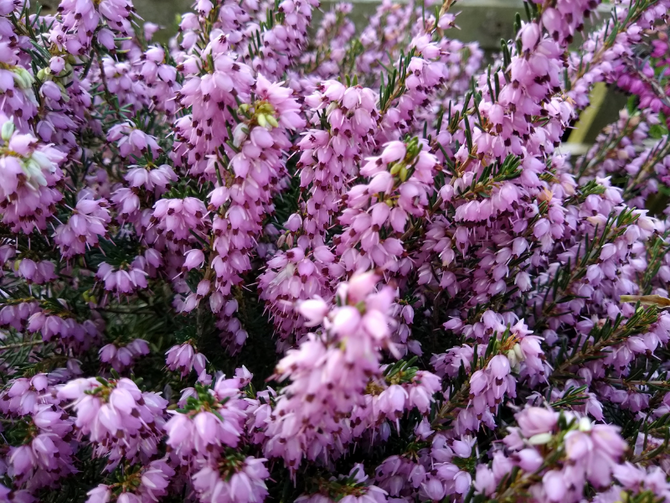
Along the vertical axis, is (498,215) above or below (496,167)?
below

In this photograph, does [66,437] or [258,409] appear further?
[66,437]

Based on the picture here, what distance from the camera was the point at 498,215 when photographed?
1345mm

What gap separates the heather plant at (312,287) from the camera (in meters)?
0.94

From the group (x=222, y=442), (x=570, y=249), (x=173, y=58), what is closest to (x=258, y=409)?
(x=222, y=442)

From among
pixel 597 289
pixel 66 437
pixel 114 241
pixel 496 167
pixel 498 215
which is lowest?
pixel 66 437

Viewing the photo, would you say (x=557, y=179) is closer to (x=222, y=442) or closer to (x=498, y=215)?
(x=498, y=215)

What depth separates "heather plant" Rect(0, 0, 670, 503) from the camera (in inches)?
37.1

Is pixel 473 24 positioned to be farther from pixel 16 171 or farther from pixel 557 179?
pixel 16 171

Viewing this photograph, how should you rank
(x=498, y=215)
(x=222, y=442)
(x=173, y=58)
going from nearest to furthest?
(x=222, y=442) < (x=498, y=215) < (x=173, y=58)

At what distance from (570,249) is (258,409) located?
4.18 ft

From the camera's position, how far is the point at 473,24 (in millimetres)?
4480

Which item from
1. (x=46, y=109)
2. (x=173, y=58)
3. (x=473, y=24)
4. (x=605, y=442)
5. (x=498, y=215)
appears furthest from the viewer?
(x=473, y=24)

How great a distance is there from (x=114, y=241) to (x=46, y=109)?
1.48ft

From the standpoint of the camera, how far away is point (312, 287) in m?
1.23
